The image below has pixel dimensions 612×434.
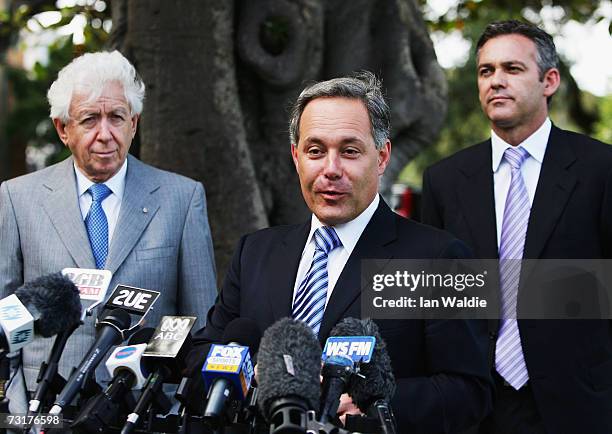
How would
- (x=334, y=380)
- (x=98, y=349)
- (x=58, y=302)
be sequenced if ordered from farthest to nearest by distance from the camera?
(x=58, y=302), (x=98, y=349), (x=334, y=380)

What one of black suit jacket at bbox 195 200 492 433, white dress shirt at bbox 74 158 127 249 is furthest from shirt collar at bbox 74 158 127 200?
black suit jacket at bbox 195 200 492 433

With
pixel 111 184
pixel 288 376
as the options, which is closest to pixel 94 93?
pixel 111 184

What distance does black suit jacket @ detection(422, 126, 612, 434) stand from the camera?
4.17 meters

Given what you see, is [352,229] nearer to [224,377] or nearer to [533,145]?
[224,377]

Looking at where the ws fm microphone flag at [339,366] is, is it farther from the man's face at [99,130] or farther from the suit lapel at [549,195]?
the man's face at [99,130]

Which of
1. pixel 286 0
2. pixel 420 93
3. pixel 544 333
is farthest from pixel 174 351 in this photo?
pixel 420 93

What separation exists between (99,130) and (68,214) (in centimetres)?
38

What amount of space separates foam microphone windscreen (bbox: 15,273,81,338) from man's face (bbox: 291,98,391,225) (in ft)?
2.87

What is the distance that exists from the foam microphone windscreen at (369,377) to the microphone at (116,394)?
1.96ft

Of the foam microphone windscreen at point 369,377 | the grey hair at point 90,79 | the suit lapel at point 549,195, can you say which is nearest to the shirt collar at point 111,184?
the grey hair at point 90,79

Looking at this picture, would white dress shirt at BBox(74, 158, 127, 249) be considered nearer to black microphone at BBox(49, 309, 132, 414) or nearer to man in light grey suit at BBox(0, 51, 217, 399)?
man in light grey suit at BBox(0, 51, 217, 399)

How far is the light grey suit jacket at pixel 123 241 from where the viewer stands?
4188 mm

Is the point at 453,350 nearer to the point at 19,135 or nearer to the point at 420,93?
the point at 420,93

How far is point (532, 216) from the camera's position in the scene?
4.27m
